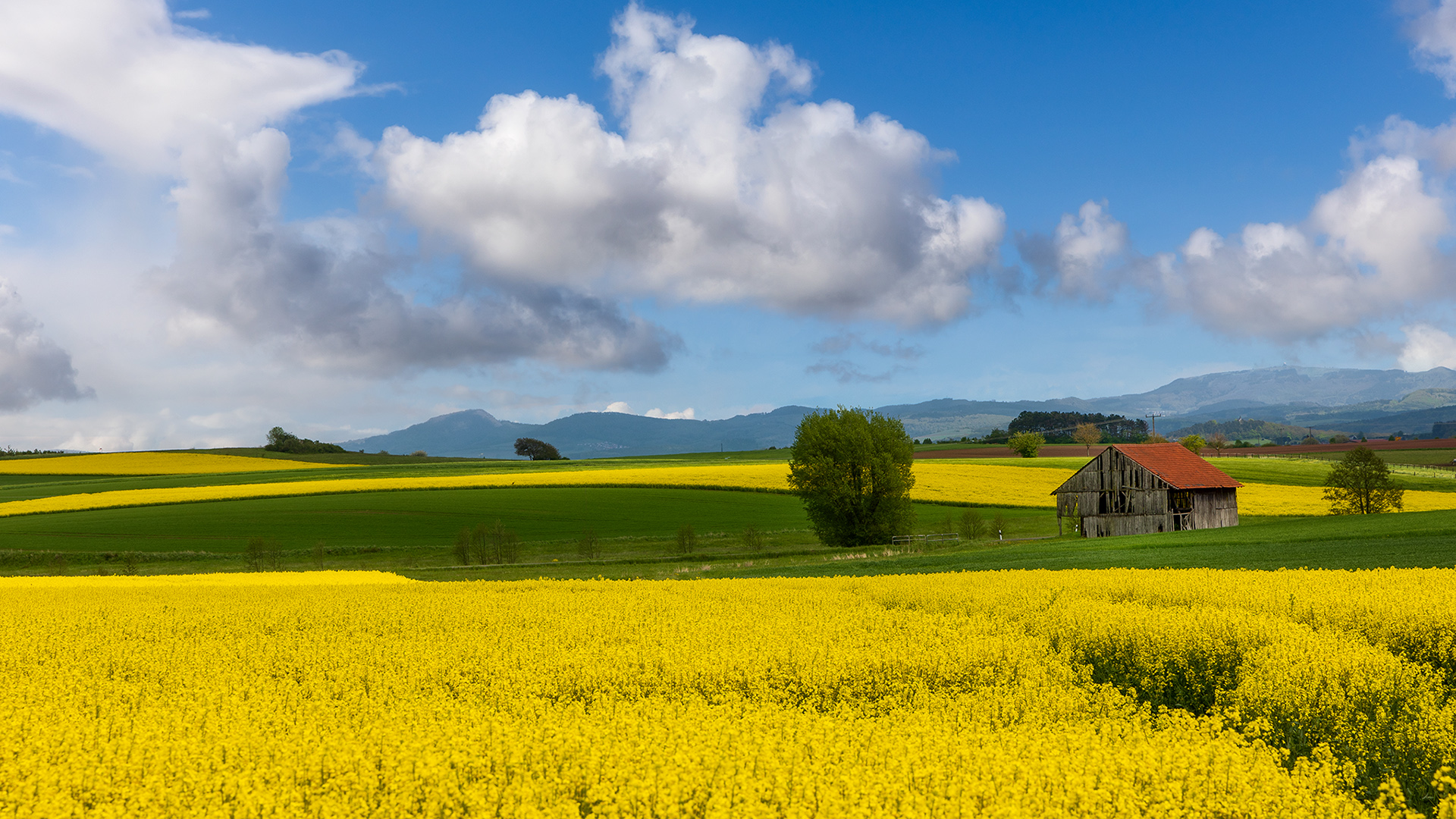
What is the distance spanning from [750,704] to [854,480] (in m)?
43.0

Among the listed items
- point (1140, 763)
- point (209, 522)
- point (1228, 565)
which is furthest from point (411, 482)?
point (1140, 763)

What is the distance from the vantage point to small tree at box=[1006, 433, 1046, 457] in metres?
114

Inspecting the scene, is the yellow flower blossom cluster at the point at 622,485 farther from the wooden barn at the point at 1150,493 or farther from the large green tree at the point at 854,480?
the large green tree at the point at 854,480

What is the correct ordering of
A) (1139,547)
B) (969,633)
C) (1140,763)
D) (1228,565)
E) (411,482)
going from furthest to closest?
(411,482) → (1139,547) → (1228,565) → (969,633) → (1140,763)

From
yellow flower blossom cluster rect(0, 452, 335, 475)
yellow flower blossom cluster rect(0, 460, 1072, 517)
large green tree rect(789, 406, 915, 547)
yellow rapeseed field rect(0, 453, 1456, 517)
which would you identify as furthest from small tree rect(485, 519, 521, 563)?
yellow flower blossom cluster rect(0, 452, 335, 475)

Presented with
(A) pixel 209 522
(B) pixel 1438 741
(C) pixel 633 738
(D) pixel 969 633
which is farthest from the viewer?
(A) pixel 209 522

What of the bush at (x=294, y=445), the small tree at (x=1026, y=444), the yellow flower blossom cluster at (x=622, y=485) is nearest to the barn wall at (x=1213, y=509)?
the yellow flower blossom cluster at (x=622, y=485)

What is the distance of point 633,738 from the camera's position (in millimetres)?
6785

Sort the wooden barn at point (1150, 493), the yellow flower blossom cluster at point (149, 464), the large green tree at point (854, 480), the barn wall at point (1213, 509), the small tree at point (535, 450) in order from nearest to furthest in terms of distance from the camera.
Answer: the large green tree at point (854, 480)
the wooden barn at point (1150, 493)
the barn wall at point (1213, 509)
the yellow flower blossom cluster at point (149, 464)
the small tree at point (535, 450)

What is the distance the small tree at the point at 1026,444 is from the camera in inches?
4503

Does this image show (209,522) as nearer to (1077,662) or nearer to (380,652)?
(380,652)

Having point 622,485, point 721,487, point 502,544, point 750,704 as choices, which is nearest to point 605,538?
point 502,544

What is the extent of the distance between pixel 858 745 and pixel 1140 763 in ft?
7.14

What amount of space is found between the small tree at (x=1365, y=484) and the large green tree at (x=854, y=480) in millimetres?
30163
